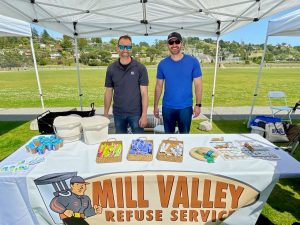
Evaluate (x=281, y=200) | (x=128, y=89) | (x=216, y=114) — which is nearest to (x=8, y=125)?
(x=128, y=89)

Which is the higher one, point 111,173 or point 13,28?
point 13,28

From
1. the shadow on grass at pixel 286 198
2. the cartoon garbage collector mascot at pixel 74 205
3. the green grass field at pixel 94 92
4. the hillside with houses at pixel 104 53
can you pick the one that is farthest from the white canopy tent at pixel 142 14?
the hillside with houses at pixel 104 53

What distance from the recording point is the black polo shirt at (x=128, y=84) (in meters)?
2.59

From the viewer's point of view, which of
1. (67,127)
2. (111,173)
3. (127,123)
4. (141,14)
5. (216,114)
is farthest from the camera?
(216,114)

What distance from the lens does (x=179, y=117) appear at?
2.86m

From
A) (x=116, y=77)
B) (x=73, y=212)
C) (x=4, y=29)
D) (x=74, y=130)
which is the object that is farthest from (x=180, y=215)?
(x=4, y=29)

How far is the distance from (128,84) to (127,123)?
0.54m

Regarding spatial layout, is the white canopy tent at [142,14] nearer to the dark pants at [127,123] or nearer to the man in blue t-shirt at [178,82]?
the man in blue t-shirt at [178,82]

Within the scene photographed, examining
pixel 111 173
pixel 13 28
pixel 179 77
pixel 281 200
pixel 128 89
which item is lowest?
pixel 281 200

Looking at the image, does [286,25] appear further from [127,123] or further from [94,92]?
[94,92]

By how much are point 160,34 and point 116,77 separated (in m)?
3.10

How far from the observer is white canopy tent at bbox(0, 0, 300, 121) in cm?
333

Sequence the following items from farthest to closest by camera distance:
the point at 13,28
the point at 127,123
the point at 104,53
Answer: the point at 104,53 → the point at 13,28 → the point at 127,123

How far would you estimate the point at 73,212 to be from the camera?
1697 millimetres
